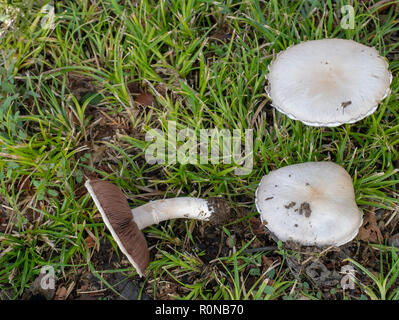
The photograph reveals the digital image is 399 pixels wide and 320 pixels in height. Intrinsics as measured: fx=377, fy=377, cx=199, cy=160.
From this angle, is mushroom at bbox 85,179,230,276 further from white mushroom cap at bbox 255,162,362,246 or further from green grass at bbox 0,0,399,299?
white mushroom cap at bbox 255,162,362,246

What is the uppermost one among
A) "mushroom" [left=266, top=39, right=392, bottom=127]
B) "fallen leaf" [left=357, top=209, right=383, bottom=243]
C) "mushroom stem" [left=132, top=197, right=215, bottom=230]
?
"mushroom" [left=266, top=39, right=392, bottom=127]

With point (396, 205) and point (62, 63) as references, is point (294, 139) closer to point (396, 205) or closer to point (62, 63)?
point (396, 205)

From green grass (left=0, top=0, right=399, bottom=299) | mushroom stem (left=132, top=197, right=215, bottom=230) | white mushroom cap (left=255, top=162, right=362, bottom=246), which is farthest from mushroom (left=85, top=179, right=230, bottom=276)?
white mushroom cap (left=255, top=162, right=362, bottom=246)

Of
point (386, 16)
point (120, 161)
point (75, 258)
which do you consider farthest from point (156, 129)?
point (386, 16)

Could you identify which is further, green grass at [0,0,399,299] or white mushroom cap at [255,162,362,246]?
green grass at [0,0,399,299]

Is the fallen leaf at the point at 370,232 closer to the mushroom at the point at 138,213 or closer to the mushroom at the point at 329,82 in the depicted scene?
the mushroom at the point at 329,82

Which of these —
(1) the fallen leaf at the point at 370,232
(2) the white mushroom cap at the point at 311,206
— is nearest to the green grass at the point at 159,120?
(1) the fallen leaf at the point at 370,232

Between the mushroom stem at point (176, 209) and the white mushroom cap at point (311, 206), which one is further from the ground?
the white mushroom cap at point (311, 206)
